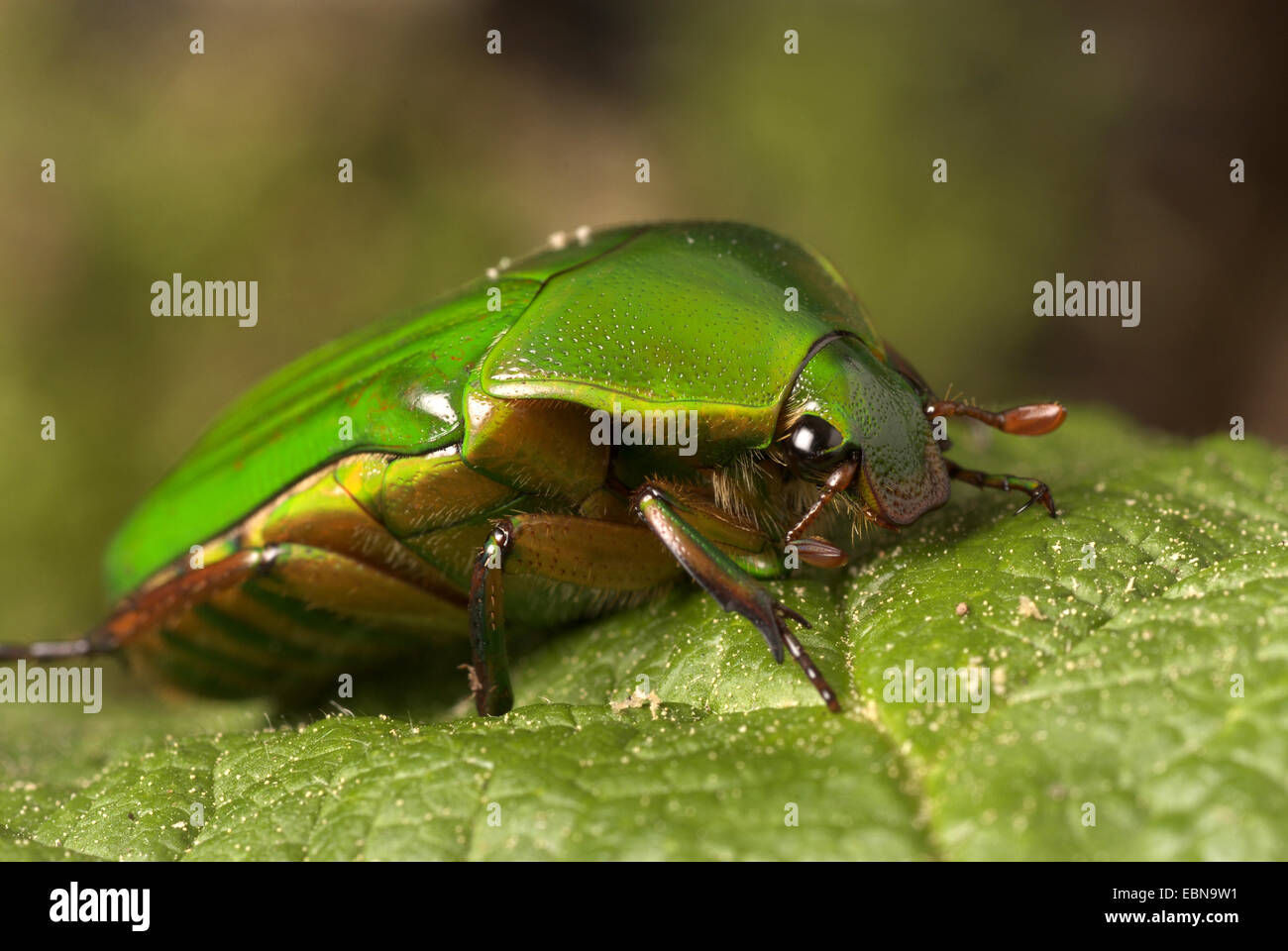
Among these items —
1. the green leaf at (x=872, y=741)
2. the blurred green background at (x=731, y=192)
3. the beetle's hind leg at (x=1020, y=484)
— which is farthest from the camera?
the blurred green background at (x=731, y=192)

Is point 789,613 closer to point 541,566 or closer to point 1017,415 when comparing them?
point 541,566

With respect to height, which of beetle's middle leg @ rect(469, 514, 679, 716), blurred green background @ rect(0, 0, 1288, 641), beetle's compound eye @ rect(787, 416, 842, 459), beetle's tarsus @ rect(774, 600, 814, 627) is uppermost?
blurred green background @ rect(0, 0, 1288, 641)

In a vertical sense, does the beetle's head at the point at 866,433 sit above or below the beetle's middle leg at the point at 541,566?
above

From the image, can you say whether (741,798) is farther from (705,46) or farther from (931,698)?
(705,46)

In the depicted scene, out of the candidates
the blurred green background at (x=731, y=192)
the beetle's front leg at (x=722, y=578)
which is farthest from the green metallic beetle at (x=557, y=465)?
the blurred green background at (x=731, y=192)

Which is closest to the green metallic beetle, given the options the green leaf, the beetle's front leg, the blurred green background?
the beetle's front leg

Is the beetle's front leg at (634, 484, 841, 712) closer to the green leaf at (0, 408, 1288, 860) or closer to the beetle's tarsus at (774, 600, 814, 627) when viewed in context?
the beetle's tarsus at (774, 600, 814, 627)

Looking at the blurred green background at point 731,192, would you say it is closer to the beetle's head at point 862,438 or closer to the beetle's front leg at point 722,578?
the beetle's head at point 862,438
